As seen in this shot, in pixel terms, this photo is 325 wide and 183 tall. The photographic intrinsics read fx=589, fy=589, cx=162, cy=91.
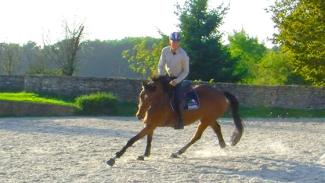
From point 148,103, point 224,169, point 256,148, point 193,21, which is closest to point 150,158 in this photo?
point 148,103

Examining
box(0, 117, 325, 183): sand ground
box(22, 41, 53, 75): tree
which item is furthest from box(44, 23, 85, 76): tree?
box(0, 117, 325, 183): sand ground

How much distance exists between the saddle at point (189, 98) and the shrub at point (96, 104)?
14819mm

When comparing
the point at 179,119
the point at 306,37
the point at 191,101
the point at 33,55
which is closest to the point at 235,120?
the point at 191,101

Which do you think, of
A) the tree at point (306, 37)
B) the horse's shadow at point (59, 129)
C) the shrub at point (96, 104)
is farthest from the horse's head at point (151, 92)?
the tree at point (306, 37)

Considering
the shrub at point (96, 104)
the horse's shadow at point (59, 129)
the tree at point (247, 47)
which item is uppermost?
the tree at point (247, 47)

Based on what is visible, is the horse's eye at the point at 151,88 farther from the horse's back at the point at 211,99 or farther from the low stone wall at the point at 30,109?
the low stone wall at the point at 30,109

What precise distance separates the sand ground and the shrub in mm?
7983

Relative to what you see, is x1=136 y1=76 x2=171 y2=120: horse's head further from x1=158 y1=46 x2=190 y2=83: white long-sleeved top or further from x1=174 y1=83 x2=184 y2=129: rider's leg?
x1=158 y1=46 x2=190 y2=83: white long-sleeved top

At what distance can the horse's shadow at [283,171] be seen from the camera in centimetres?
891

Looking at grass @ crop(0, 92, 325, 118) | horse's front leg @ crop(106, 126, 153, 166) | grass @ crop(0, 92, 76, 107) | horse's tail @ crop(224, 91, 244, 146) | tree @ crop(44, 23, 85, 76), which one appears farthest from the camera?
tree @ crop(44, 23, 85, 76)

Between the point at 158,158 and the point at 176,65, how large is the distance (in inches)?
71.4

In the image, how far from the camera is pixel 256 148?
13227 millimetres

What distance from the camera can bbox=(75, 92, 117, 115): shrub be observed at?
25859 millimetres

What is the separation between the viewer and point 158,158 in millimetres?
11242
